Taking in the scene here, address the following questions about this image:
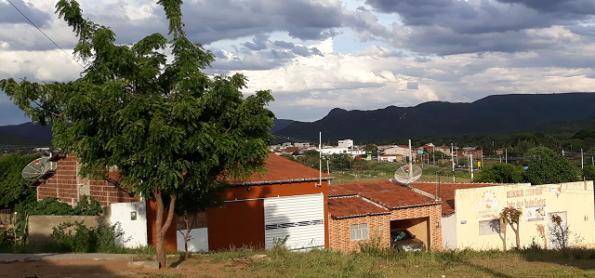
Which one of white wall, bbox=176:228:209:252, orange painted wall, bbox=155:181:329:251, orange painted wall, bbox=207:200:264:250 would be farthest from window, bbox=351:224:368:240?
white wall, bbox=176:228:209:252

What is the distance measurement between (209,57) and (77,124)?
316cm

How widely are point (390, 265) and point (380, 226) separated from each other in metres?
10.7

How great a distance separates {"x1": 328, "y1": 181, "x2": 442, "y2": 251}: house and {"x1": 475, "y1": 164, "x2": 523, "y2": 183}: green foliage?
27.6 meters

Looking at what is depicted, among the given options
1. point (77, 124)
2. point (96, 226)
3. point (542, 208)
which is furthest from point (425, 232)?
point (77, 124)

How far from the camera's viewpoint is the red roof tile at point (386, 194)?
29953 millimetres

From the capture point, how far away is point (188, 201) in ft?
56.1

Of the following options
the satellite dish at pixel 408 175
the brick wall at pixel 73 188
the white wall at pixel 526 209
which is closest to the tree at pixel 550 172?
the white wall at pixel 526 209

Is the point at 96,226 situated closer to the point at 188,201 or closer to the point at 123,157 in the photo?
the point at 188,201

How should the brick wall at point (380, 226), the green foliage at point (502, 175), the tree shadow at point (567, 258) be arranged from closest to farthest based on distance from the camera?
the tree shadow at point (567, 258) < the brick wall at point (380, 226) < the green foliage at point (502, 175)

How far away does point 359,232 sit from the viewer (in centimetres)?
2789

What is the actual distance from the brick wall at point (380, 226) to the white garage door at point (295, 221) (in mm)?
622

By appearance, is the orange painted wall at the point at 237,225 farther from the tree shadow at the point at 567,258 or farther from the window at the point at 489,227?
the window at the point at 489,227

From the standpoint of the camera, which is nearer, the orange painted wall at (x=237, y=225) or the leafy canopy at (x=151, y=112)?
the leafy canopy at (x=151, y=112)

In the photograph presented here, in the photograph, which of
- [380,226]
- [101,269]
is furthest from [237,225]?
[101,269]
